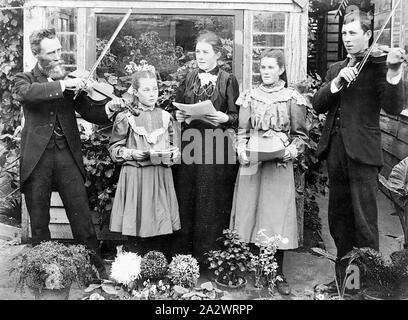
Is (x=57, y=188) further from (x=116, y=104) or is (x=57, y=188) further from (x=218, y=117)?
(x=218, y=117)

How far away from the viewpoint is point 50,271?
4160 millimetres

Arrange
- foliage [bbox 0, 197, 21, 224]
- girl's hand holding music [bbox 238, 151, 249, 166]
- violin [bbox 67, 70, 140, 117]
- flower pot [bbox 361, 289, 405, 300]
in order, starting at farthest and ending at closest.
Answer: foliage [bbox 0, 197, 21, 224] → girl's hand holding music [bbox 238, 151, 249, 166] → violin [bbox 67, 70, 140, 117] → flower pot [bbox 361, 289, 405, 300]

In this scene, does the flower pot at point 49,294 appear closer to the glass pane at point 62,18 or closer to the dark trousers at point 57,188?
the dark trousers at point 57,188

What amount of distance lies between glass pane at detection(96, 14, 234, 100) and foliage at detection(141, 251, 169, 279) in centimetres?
179

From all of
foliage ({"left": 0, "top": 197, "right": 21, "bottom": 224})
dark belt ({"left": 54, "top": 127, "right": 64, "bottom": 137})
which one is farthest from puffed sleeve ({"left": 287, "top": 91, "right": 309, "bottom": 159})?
foliage ({"left": 0, "top": 197, "right": 21, "bottom": 224})

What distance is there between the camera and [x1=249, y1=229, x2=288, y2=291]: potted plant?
4.74 m

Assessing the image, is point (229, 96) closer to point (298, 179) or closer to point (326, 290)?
point (298, 179)

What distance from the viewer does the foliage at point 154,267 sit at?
15.1ft

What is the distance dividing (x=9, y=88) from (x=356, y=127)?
10.9 ft

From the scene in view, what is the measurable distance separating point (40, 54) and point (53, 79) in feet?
0.70

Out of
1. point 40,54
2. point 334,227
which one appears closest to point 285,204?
point 334,227

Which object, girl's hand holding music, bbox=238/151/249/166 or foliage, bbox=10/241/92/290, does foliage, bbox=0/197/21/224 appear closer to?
foliage, bbox=10/241/92/290

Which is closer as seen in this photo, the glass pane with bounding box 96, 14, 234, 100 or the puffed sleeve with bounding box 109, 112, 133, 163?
the puffed sleeve with bounding box 109, 112, 133, 163

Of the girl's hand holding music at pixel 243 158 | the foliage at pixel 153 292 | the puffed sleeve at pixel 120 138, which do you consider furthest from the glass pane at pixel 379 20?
the foliage at pixel 153 292
